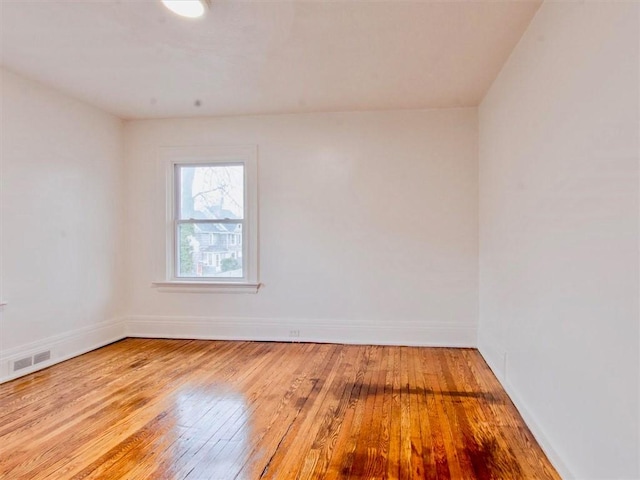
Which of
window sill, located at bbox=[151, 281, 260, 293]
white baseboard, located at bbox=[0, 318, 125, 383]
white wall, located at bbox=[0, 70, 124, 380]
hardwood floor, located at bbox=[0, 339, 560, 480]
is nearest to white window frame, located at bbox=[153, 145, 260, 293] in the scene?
window sill, located at bbox=[151, 281, 260, 293]

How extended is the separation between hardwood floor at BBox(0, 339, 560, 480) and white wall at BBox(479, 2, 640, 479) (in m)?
0.35

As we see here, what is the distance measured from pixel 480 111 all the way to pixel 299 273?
2.52 metres

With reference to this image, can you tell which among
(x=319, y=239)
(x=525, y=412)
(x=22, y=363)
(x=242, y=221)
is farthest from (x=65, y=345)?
(x=525, y=412)

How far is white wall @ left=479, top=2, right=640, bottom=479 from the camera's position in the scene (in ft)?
4.43

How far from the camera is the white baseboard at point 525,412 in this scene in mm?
1827

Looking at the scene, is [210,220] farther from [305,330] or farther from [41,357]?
[41,357]

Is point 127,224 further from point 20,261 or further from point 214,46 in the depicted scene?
point 214,46

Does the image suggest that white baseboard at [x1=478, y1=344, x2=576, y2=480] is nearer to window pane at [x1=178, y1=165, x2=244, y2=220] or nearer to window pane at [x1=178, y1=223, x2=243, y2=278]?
window pane at [x1=178, y1=223, x2=243, y2=278]

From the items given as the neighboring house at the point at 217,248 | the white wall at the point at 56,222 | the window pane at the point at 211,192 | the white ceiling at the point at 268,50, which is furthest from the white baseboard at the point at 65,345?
the white ceiling at the point at 268,50

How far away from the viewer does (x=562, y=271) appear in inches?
73.2

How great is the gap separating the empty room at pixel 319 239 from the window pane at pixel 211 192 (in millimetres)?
27

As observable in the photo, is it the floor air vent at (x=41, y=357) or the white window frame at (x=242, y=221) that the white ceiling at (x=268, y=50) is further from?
the floor air vent at (x=41, y=357)

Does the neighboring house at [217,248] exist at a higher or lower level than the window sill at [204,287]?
higher

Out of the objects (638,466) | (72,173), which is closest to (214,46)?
(72,173)
